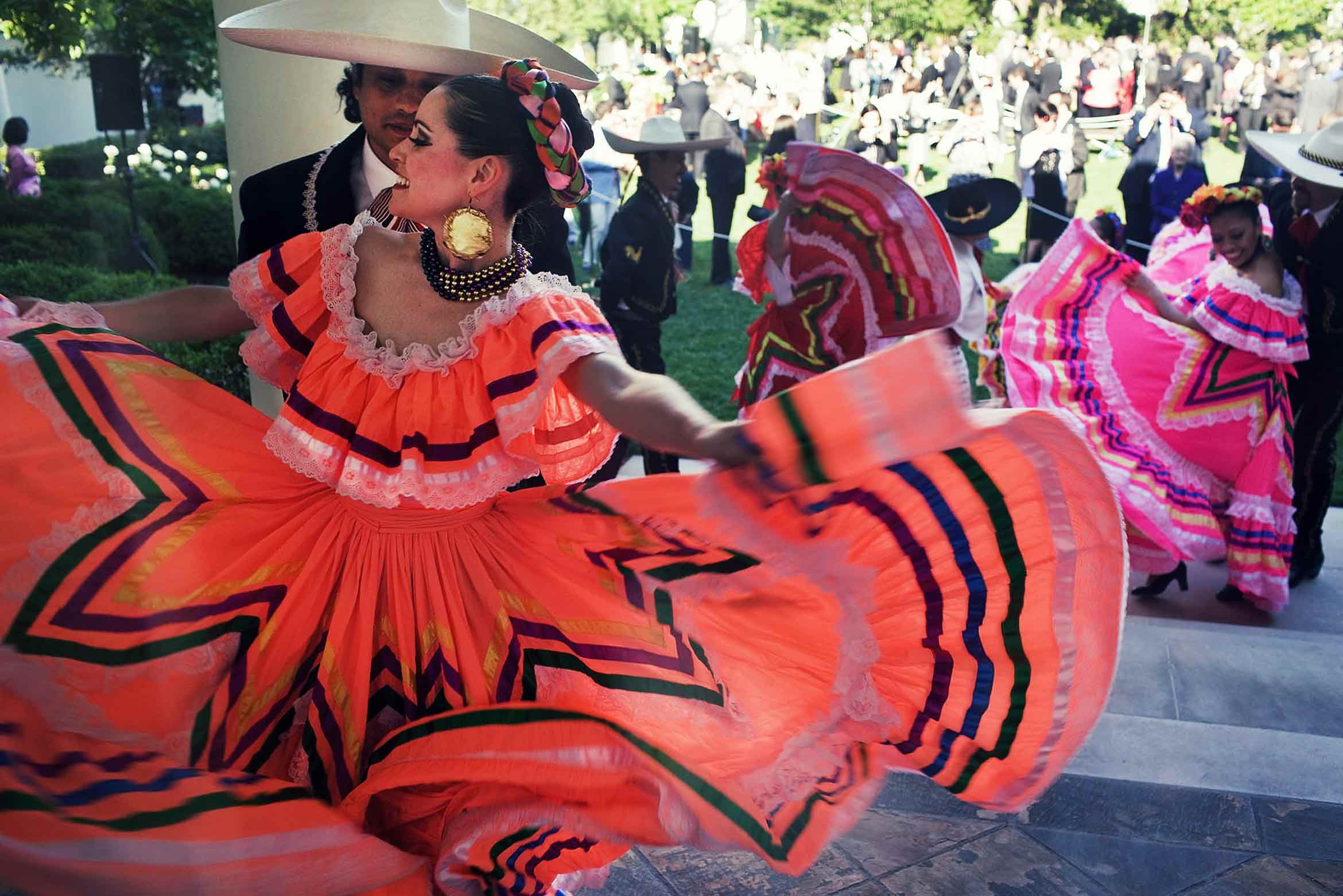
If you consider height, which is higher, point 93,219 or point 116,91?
point 116,91

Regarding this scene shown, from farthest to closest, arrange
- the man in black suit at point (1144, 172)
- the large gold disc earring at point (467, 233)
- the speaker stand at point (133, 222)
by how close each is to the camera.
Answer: the man in black suit at point (1144, 172) → the speaker stand at point (133, 222) → the large gold disc earring at point (467, 233)

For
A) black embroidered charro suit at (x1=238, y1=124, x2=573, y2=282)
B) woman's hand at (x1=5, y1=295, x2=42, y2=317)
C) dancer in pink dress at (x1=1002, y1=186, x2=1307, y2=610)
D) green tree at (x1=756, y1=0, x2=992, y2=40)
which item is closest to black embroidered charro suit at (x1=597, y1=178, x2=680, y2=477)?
dancer in pink dress at (x1=1002, y1=186, x2=1307, y2=610)

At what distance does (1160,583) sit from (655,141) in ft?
12.0

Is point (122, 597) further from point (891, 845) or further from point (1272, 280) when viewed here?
point (1272, 280)

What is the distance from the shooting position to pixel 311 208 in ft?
10.0

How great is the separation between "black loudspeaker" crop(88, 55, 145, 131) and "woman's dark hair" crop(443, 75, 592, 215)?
28.1 feet

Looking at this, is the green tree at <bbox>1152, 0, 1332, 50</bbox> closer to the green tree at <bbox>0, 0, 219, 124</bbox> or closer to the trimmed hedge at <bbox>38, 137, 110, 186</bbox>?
the green tree at <bbox>0, 0, 219, 124</bbox>

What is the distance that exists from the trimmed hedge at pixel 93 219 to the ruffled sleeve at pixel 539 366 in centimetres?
820

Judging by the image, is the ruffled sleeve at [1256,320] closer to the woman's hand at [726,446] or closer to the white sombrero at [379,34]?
the white sombrero at [379,34]

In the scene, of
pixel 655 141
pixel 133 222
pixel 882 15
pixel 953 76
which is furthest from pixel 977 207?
pixel 882 15

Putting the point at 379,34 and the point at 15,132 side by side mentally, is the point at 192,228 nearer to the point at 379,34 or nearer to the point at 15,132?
the point at 15,132

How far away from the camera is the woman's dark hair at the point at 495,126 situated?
217cm

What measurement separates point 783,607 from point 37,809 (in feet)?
4.19

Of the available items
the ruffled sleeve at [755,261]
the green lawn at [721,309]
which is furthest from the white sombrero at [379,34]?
the green lawn at [721,309]
